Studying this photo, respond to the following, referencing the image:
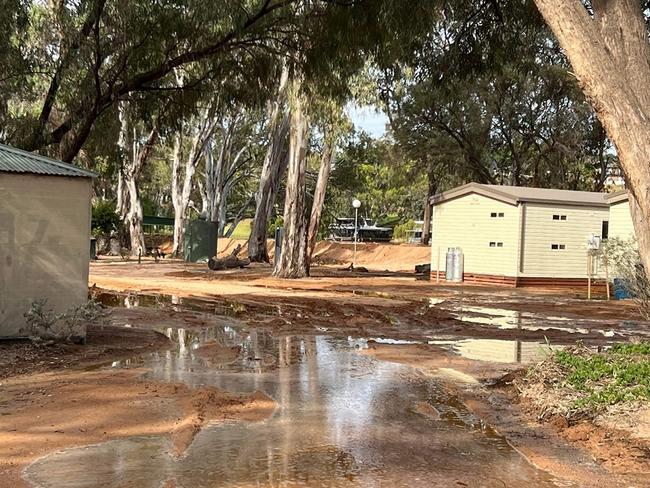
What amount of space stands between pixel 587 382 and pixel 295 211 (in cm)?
2022

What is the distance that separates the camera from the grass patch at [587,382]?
679 centimetres

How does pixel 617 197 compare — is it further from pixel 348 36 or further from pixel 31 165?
pixel 31 165

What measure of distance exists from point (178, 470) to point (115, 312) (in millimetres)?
10109

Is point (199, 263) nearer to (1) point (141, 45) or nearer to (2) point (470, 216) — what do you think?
(2) point (470, 216)

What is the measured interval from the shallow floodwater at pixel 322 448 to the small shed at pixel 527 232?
17.9 metres

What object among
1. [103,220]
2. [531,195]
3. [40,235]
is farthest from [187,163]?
[40,235]

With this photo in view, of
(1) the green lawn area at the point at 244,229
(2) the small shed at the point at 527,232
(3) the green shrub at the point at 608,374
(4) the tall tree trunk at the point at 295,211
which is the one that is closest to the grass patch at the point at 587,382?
(3) the green shrub at the point at 608,374

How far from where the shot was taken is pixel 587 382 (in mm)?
7414

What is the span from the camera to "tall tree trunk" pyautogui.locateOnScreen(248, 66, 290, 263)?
103 ft

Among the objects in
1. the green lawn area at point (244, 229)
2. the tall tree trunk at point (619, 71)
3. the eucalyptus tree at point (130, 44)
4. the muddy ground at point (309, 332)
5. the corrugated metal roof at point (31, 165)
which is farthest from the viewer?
the green lawn area at point (244, 229)

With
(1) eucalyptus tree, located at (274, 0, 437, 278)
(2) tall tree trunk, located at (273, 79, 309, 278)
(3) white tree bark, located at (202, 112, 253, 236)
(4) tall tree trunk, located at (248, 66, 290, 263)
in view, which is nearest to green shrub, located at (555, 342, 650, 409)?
(1) eucalyptus tree, located at (274, 0, 437, 278)

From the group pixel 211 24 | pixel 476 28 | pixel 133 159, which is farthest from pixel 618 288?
pixel 133 159

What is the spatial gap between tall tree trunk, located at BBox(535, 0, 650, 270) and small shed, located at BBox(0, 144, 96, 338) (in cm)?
616

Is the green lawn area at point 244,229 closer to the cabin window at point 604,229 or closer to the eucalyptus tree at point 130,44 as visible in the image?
the cabin window at point 604,229
